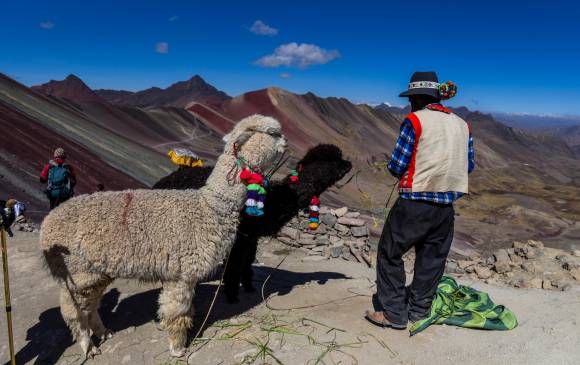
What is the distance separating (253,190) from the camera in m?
3.02

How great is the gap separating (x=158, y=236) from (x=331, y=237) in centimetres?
609

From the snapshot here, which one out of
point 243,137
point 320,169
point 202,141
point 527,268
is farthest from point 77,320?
point 202,141

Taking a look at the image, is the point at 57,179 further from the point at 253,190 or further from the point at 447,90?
the point at 447,90

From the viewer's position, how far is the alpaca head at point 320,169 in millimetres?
4312

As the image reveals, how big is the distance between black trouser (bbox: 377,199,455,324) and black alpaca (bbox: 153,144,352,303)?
48.7 inches

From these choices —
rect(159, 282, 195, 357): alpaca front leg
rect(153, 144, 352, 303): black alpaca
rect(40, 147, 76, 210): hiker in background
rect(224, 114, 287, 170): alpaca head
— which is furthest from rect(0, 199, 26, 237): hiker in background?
rect(40, 147, 76, 210): hiker in background

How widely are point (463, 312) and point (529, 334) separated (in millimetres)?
563

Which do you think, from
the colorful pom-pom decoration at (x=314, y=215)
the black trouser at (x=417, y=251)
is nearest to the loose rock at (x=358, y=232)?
the colorful pom-pom decoration at (x=314, y=215)

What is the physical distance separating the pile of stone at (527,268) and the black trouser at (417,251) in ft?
12.5

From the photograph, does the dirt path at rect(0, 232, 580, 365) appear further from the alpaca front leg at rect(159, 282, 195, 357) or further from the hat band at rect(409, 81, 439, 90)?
the hat band at rect(409, 81, 439, 90)

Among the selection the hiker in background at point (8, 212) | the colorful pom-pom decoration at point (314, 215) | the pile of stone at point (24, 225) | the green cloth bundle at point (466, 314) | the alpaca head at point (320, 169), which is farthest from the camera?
the pile of stone at point (24, 225)

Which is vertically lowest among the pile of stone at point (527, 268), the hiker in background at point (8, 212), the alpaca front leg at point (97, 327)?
the pile of stone at point (527, 268)

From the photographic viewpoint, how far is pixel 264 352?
3084 mm

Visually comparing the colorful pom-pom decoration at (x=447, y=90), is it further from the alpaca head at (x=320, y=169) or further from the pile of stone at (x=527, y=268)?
the pile of stone at (x=527, y=268)
